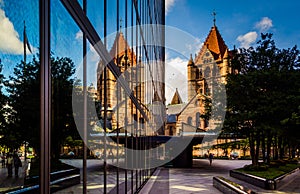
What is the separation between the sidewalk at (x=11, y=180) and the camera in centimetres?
202

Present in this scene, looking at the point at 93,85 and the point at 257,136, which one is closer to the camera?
the point at 93,85

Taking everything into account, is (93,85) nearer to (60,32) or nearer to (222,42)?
(60,32)

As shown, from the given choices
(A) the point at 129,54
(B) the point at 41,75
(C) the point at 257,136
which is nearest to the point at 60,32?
(B) the point at 41,75

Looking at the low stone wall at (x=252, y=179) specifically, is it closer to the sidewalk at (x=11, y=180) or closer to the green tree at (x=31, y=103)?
the green tree at (x=31, y=103)

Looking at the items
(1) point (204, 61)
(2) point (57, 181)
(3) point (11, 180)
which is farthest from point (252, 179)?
(1) point (204, 61)

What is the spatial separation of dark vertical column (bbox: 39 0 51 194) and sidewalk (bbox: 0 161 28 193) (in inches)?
9.9

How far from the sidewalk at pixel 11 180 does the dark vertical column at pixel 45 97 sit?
25 centimetres

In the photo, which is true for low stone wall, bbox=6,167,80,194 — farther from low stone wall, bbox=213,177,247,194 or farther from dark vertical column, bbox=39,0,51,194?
low stone wall, bbox=213,177,247,194

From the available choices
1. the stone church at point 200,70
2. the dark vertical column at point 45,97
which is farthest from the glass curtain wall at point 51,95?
the stone church at point 200,70

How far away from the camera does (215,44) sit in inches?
3996

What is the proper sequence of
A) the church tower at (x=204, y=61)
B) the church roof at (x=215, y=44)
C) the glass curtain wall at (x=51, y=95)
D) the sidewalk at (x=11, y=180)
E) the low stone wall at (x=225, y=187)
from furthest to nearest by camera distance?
the church roof at (x=215, y=44), the church tower at (x=204, y=61), the low stone wall at (x=225, y=187), the glass curtain wall at (x=51, y=95), the sidewalk at (x=11, y=180)

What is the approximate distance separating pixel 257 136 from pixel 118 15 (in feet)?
→ 61.7

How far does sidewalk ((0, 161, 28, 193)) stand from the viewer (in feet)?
6.63

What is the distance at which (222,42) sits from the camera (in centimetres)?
10306
